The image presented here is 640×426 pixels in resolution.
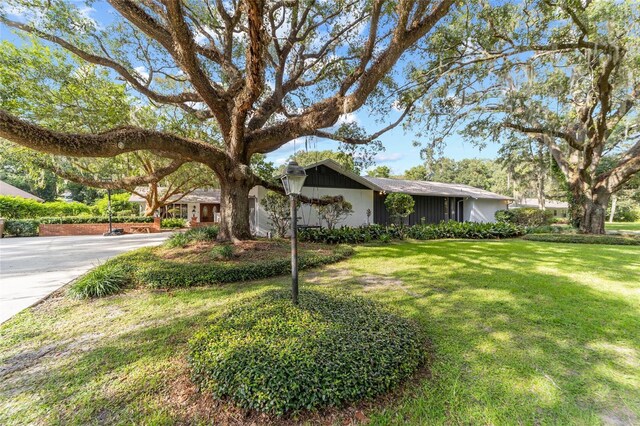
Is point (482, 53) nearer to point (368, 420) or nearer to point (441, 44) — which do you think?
point (441, 44)

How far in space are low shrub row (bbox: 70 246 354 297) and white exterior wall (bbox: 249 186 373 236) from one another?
604 centimetres

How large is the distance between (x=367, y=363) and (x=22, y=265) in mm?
10861

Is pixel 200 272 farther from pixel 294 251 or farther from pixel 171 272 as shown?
pixel 294 251

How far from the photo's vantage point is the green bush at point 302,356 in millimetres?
2207

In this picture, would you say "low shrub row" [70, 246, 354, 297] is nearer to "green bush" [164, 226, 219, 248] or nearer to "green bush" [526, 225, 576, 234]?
"green bush" [164, 226, 219, 248]

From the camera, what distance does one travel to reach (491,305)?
4.50 meters

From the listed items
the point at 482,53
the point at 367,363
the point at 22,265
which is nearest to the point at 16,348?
the point at 367,363

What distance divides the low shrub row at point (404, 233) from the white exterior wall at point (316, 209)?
1807mm

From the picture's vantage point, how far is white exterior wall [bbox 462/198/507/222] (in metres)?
18.7

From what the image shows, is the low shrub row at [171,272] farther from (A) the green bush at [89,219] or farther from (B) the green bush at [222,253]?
(A) the green bush at [89,219]

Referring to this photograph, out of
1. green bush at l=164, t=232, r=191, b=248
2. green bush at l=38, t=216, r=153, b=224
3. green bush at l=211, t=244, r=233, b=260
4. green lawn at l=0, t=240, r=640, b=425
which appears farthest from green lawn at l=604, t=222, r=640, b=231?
green bush at l=38, t=216, r=153, b=224

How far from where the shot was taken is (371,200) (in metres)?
15.3

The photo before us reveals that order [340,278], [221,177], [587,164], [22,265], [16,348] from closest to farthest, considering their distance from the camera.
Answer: [16,348] → [340,278] → [22,265] → [221,177] → [587,164]

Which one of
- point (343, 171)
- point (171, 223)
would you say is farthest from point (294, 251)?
point (171, 223)
